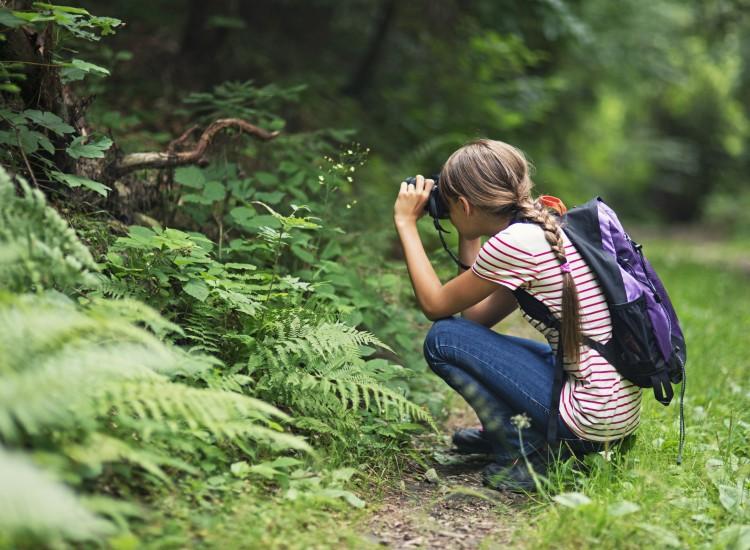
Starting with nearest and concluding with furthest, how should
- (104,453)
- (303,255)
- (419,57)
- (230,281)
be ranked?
(104,453), (230,281), (303,255), (419,57)

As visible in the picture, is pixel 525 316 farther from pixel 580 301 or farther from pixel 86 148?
pixel 86 148

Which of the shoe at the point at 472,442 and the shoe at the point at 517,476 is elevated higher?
Result: the shoe at the point at 517,476

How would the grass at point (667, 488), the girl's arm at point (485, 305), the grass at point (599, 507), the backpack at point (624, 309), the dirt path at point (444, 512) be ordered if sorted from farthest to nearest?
the girl's arm at point (485, 305) < the backpack at point (624, 309) < the dirt path at point (444, 512) < the grass at point (667, 488) < the grass at point (599, 507)

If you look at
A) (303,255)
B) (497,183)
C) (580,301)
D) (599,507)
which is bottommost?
(599,507)

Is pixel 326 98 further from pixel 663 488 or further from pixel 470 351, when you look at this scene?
pixel 663 488

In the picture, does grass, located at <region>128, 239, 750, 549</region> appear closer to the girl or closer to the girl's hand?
the girl

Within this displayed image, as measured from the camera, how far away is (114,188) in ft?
10.9

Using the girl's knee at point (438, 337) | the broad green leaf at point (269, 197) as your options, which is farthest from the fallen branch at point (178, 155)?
the girl's knee at point (438, 337)

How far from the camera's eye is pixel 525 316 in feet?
9.18

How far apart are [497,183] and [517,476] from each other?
3.76 feet

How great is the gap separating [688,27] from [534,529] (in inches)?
380

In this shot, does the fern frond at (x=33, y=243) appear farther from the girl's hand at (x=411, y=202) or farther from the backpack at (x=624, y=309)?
the backpack at (x=624, y=309)

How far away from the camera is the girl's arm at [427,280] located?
2.71m

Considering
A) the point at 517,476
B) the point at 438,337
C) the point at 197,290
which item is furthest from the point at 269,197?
the point at 517,476
